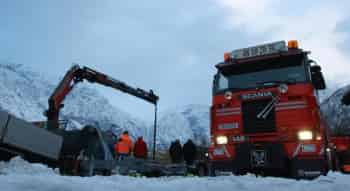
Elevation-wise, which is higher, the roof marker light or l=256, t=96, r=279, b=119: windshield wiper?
the roof marker light

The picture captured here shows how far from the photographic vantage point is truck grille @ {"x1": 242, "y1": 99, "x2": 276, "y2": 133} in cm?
719

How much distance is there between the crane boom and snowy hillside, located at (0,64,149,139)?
359ft

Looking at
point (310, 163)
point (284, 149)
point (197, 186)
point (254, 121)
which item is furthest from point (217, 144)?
point (197, 186)

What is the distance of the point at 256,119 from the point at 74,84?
11.2m

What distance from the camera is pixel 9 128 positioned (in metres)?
9.47

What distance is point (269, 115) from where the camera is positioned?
7258 mm

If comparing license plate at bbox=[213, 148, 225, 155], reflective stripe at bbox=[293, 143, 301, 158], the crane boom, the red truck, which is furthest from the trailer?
reflective stripe at bbox=[293, 143, 301, 158]

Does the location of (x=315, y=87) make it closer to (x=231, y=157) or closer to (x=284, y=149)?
(x=284, y=149)

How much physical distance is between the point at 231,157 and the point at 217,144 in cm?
48

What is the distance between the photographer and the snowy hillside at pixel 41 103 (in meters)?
130

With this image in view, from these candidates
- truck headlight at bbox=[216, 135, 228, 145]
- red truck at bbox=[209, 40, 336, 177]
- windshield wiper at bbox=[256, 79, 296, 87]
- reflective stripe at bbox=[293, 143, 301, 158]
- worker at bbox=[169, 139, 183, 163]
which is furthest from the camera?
worker at bbox=[169, 139, 183, 163]

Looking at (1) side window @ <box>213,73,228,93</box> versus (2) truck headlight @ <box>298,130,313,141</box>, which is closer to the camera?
(2) truck headlight @ <box>298,130,313,141</box>

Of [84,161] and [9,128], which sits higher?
[9,128]

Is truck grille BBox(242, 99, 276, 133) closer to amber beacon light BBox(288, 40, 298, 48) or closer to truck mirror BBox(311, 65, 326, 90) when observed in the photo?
truck mirror BBox(311, 65, 326, 90)
